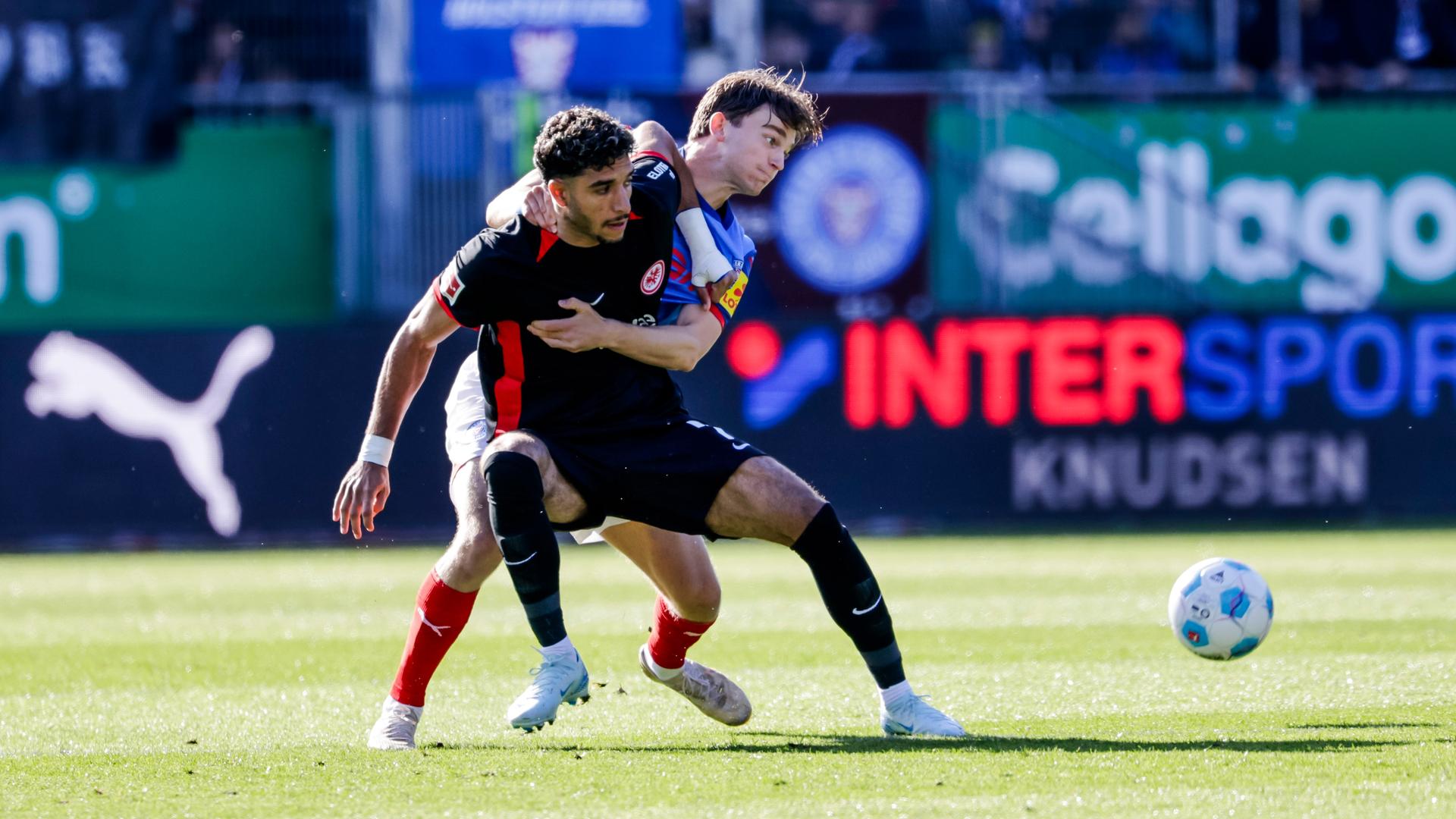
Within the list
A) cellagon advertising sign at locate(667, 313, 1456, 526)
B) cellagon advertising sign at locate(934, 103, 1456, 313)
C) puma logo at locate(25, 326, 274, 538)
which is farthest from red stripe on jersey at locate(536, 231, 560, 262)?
cellagon advertising sign at locate(934, 103, 1456, 313)

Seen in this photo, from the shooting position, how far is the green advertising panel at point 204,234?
15.9 metres

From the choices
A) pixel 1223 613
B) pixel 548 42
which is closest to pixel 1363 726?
pixel 1223 613

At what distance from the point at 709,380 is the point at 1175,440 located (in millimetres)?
3398

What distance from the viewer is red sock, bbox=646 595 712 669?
607 centimetres

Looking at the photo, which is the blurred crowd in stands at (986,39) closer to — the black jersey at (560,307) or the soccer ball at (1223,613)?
the soccer ball at (1223,613)

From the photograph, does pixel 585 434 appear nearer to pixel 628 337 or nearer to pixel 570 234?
pixel 628 337

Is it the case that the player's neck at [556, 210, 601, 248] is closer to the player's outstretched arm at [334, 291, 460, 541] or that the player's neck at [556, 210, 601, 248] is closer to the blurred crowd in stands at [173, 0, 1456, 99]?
the player's outstretched arm at [334, 291, 460, 541]

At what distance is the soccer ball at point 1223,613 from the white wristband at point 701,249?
6.63ft

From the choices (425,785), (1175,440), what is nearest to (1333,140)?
(1175,440)

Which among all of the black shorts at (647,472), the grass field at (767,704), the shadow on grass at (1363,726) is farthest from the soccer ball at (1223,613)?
the black shorts at (647,472)

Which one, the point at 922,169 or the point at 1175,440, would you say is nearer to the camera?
the point at 1175,440

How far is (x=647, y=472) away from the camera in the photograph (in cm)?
567

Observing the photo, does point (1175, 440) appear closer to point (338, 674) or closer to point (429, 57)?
point (429, 57)

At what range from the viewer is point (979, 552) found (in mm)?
13008
